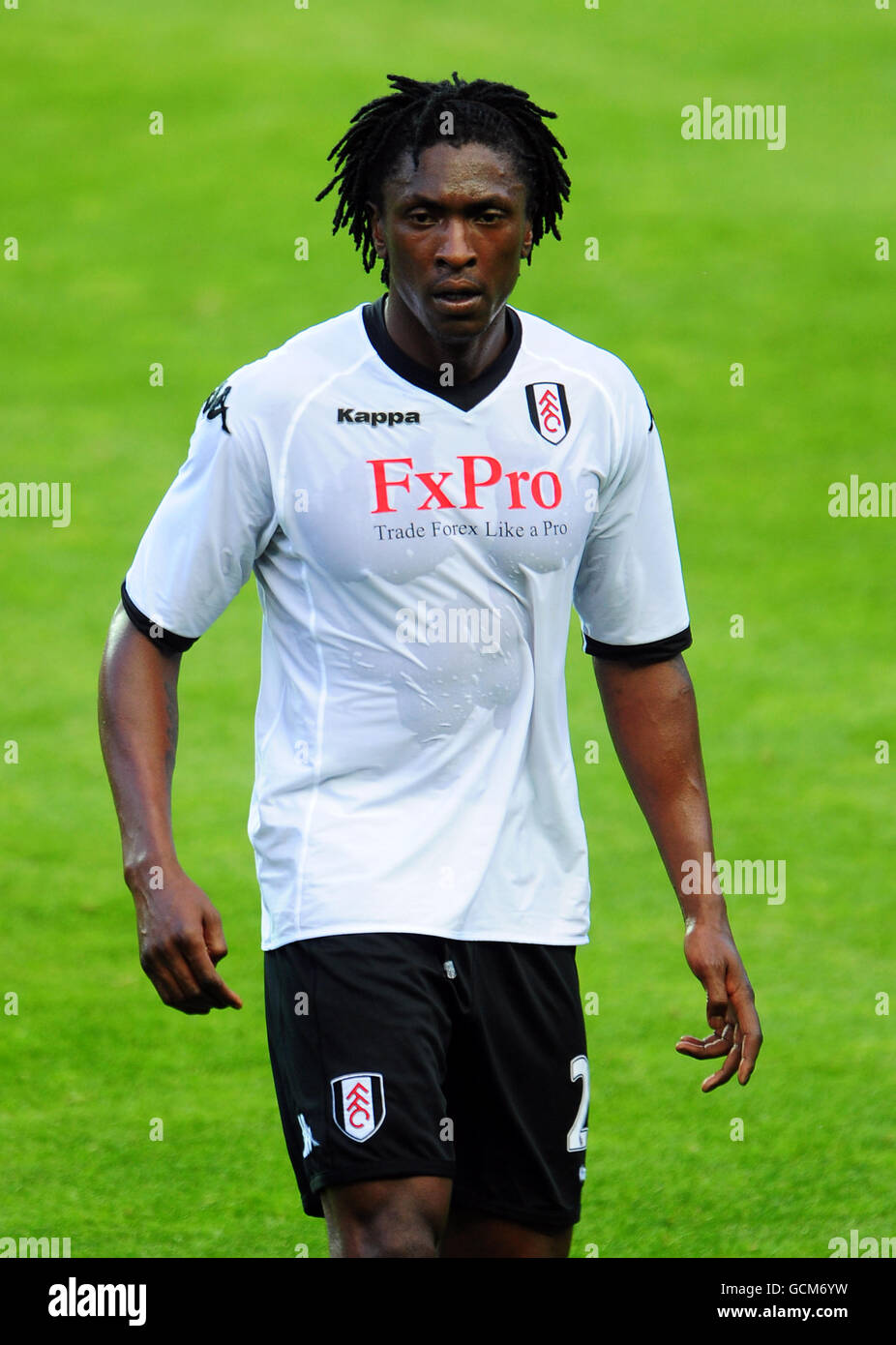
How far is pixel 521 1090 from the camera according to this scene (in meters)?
4.03

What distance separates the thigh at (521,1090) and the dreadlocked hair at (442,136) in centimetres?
141

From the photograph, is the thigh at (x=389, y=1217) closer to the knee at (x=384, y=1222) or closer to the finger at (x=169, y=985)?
the knee at (x=384, y=1222)

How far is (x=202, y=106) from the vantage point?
19.0m

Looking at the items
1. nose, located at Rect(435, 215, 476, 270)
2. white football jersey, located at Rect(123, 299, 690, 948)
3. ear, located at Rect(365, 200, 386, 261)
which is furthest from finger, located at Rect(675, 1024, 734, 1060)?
ear, located at Rect(365, 200, 386, 261)

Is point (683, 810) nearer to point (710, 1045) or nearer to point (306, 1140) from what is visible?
point (710, 1045)

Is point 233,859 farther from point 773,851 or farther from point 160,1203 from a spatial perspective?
point 160,1203

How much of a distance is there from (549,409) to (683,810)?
0.88 meters

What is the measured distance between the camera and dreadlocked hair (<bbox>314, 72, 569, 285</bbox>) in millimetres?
4012

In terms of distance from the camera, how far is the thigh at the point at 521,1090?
396 cm

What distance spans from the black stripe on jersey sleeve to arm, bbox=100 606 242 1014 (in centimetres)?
1

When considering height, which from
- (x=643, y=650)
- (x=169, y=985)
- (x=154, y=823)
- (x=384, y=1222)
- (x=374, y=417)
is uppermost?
(x=374, y=417)

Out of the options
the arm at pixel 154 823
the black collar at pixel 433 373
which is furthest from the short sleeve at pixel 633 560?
the arm at pixel 154 823

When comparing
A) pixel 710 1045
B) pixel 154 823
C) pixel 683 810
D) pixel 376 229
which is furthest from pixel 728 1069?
pixel 376 229
